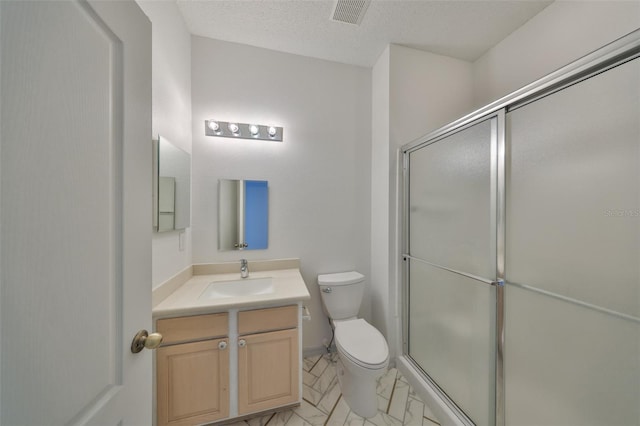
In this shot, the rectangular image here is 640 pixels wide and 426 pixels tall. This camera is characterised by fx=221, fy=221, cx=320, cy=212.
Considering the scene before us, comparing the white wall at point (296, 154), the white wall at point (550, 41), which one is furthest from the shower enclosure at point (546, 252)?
the white wall at point (296, 154)

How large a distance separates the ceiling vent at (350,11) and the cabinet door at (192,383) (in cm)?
220

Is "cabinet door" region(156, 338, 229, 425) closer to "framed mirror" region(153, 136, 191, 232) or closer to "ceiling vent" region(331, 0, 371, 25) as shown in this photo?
"framed mirror" region(153, 136, 191, 232)

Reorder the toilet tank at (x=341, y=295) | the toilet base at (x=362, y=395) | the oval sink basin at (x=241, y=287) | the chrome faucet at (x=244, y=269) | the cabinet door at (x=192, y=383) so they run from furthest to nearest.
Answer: the toilet tank at (x=341, y=295) → the chrome faucet at (x=244, y=269) → the oval sink basin at (x=241, y=287) → the toilet base at (x=362, y=395) → the cabinet door at (x=192, y=383)

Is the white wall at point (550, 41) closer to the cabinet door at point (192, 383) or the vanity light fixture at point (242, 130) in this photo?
the vanity light fixture at point (242, 130)

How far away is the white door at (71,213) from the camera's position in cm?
37

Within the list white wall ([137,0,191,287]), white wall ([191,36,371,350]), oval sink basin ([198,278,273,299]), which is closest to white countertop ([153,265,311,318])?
oval sink basin ([198,278,273,299])

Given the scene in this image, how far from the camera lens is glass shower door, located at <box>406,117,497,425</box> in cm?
118

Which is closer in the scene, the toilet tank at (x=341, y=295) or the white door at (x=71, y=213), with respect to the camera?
the white door at (x=71, y=213)

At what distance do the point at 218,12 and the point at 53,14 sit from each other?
1.48m

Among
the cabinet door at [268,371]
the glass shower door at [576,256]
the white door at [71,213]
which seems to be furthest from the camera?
the cabinet door at [268,371]

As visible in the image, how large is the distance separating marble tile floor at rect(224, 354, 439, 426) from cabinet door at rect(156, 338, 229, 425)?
0.74 ft

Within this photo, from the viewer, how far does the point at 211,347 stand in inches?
48.7

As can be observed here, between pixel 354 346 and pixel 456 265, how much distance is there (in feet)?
2.71

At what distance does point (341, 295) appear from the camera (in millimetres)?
1802
